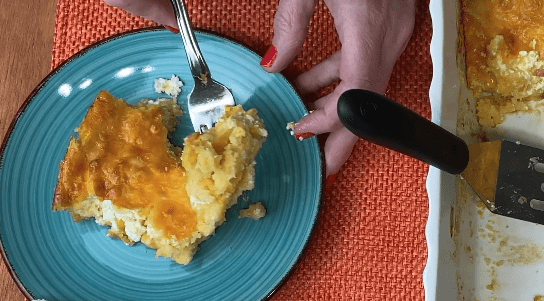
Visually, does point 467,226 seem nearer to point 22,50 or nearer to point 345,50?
point 345,50

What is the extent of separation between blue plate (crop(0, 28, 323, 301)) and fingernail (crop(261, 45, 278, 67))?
2cm

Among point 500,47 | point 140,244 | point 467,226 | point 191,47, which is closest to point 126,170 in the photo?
point 140,244

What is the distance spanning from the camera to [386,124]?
746mm

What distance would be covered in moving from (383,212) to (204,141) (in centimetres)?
41

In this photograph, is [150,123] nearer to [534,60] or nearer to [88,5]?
[88,5]

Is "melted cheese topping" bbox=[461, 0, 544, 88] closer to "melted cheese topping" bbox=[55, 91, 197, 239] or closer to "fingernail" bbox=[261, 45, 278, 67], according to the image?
"fingernail" bbox=[261, 45, 278, 67]

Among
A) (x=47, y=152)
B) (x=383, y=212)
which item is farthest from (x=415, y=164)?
(x=47, y=152)

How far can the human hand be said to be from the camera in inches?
40.9

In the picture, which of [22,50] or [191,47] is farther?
[22,50]

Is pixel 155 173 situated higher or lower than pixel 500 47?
lower

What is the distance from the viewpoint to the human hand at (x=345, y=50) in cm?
104

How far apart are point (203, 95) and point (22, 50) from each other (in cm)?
49

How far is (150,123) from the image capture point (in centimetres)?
107

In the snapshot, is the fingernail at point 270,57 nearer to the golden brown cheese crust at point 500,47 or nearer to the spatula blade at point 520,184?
the golden brown cheese crust at point 500,47
